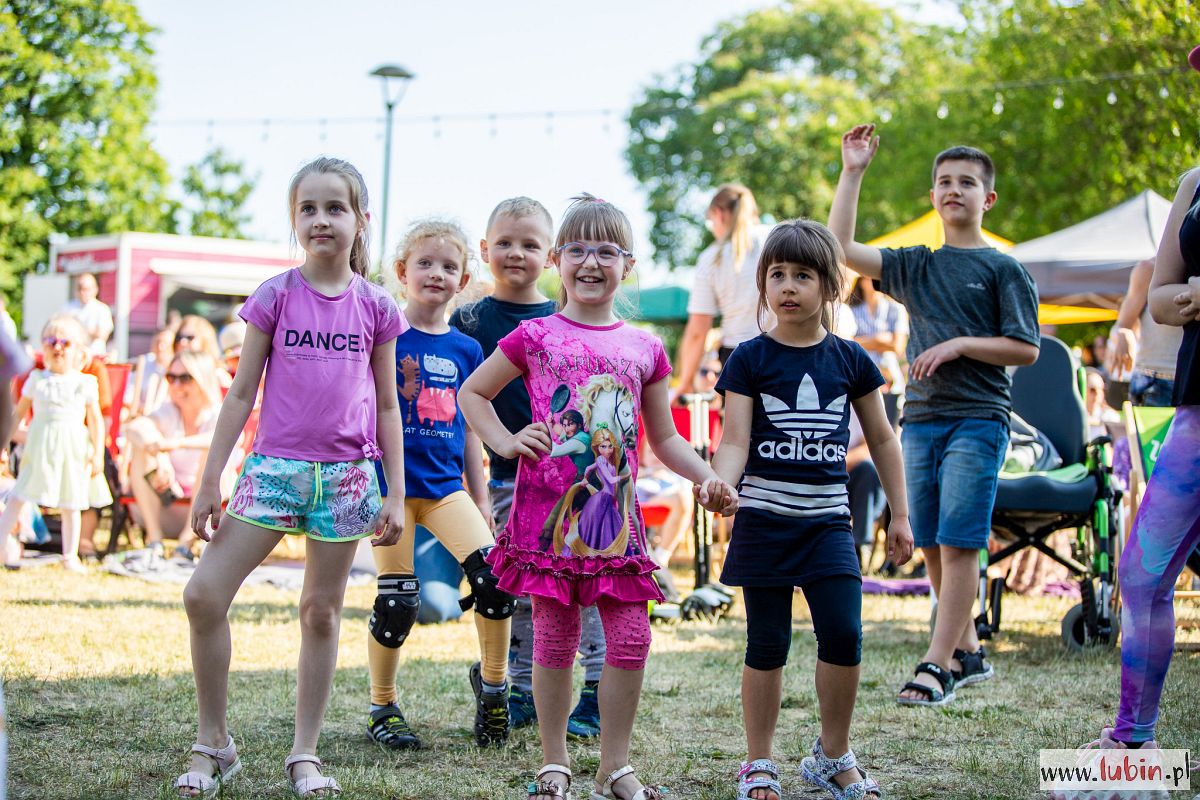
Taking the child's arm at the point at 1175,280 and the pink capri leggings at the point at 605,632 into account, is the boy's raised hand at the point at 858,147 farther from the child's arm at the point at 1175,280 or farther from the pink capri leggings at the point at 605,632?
the pink capri leggings at the point at 605,632

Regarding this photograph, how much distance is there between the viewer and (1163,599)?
3021mm

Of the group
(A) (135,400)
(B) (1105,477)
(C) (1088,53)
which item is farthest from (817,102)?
(B) (1105,477)

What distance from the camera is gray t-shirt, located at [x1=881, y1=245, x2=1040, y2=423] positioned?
4461mm

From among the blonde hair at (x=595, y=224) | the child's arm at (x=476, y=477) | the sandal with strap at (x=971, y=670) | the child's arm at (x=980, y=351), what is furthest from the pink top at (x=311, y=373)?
the sandal with strap at (x=971, y=670)

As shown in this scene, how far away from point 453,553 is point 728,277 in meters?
2.60

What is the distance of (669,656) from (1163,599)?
2.62 meters

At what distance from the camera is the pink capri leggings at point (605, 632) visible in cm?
301

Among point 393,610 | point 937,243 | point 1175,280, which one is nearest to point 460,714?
point 393,610

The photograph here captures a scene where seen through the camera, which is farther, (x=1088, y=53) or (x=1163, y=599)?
(x=1088, y=53)

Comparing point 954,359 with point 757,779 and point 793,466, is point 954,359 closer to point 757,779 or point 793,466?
point 793,466

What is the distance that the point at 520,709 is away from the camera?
158 inches

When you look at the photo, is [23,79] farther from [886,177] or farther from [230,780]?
[230,780]

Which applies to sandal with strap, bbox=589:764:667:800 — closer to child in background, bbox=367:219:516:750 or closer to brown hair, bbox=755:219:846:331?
child in background, bbox=367:219:516:750

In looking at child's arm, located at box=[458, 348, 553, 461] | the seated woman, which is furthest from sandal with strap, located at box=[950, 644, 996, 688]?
the seated woman
